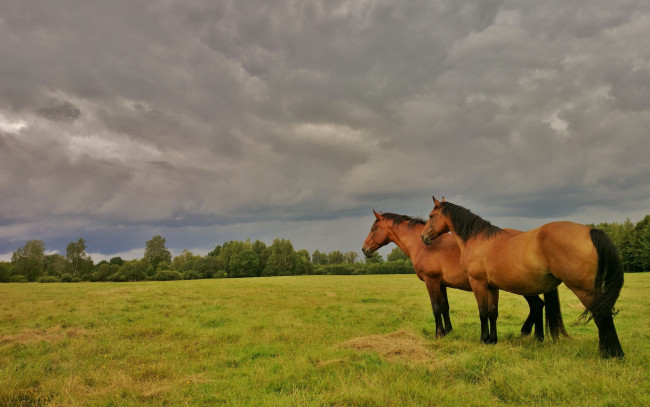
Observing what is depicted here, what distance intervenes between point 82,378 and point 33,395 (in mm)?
696

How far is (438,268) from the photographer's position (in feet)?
26.5

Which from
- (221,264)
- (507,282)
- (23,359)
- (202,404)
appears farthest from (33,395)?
(221,264)

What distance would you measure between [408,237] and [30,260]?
85079mm

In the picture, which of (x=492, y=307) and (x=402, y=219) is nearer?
(x=492, y=307)

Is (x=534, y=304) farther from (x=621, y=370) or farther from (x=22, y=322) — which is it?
(x=22, y=322)

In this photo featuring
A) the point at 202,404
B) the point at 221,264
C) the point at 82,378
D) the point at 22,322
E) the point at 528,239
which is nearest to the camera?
the point at 202,404

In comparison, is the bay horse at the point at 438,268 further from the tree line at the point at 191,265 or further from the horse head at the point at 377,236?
the tree line at the point at 191,265

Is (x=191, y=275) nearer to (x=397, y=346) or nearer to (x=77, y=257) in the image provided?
(x=77, y=257)

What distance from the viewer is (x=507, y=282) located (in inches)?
245

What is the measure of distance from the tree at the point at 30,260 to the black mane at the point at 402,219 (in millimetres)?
82046

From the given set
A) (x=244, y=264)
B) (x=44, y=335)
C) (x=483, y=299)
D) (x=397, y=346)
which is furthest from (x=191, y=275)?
(x=483, y=299)

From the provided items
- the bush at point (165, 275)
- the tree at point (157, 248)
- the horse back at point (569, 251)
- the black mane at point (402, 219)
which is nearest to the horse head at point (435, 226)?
the black mane at point (402, 219)

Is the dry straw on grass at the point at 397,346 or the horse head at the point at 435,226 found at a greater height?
the horse head at the point at 435,226

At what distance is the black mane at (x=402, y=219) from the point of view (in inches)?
363
